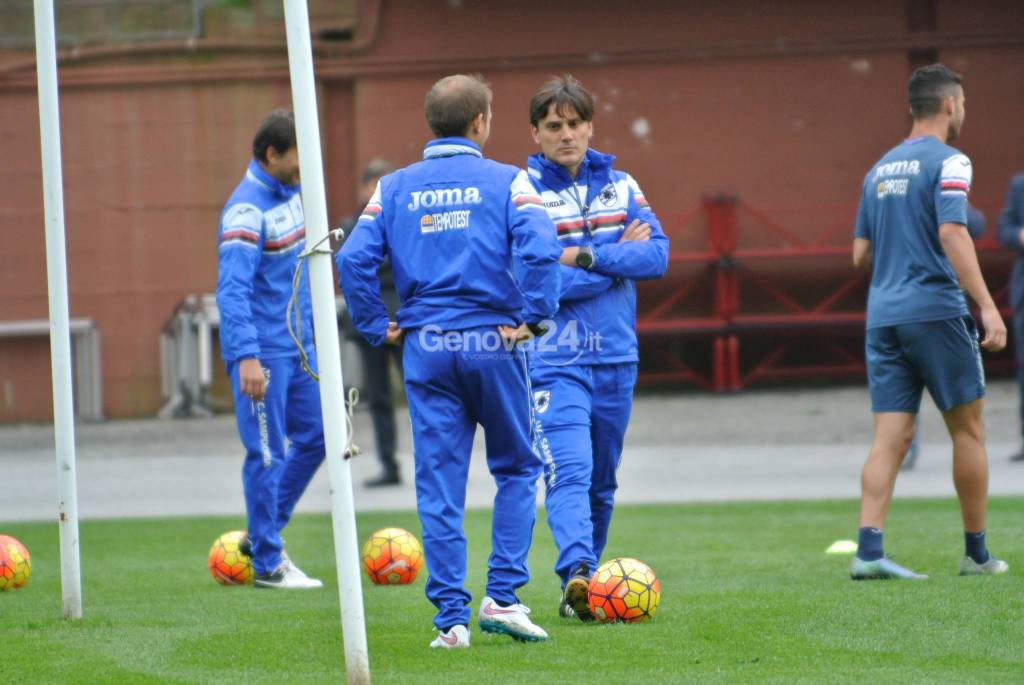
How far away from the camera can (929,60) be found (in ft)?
59.5

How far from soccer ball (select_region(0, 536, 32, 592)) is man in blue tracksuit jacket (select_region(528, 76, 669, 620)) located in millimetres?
2901

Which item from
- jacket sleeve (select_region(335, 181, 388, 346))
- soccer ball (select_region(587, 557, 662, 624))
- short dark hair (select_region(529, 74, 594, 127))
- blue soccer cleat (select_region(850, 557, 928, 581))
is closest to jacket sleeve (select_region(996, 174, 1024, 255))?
blue soccer cleat (select_region(850, 557, 928, 581))

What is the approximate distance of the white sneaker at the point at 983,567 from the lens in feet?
→ 23.3

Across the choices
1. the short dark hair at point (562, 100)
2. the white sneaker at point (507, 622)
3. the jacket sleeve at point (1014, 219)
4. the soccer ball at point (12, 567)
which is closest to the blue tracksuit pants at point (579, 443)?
the white sneaker at point (507, 622)

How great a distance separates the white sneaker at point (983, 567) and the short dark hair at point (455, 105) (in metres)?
3.13

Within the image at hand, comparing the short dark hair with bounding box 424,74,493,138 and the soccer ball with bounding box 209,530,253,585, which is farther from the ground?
the short dark hair with bounding box 424,74,493,138

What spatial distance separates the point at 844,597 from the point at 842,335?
39.3 feet

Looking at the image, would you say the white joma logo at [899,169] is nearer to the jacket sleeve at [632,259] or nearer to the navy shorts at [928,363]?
the navy shorts at [928,363]

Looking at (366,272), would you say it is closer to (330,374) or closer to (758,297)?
(330,374)

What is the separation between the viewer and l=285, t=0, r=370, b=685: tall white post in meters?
4.67

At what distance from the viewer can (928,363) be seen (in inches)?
279

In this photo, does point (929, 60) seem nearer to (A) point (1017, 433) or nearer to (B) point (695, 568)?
(A) point (1017, 433)

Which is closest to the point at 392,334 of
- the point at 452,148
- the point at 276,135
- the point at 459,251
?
the point at 459,251

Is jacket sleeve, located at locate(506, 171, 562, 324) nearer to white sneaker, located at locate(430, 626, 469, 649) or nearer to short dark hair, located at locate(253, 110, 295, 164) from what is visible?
white sneaker, located at locate(430, 626, 469, 649)
